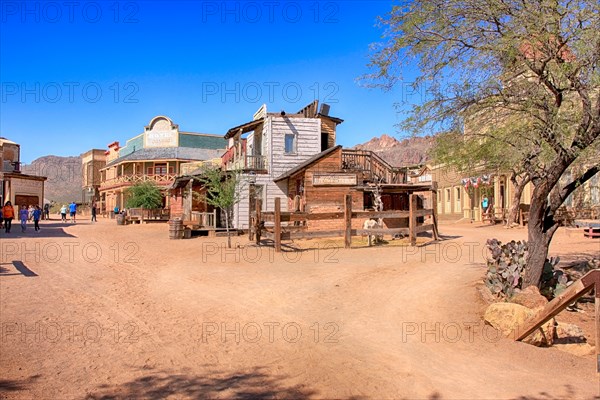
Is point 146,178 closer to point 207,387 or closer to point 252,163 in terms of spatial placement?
point 252,163

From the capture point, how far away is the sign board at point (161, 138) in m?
47.8

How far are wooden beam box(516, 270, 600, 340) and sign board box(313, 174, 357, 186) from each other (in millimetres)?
14463

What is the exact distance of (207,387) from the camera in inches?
200

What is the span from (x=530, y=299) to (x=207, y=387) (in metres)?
5.61

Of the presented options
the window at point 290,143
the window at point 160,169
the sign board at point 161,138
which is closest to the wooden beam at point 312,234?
the window at point 290,143

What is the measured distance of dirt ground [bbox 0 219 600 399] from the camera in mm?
5156

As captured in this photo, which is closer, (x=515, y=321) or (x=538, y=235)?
(x=515, y=321)

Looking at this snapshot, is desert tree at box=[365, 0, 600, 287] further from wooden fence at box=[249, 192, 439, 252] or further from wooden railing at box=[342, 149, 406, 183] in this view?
wooden railing at box=[342, 149, 406, 183]

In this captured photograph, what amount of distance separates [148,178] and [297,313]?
39648 mm

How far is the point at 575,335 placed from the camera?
717 centimetres

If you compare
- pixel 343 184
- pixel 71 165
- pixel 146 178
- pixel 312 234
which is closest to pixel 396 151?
pixel 146 178

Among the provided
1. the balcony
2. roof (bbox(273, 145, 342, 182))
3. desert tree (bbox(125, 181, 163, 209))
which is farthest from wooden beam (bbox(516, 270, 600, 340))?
desert tree (bbox(125, 181, 163, 209))

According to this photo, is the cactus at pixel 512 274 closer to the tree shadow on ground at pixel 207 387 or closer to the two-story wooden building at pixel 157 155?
the tree shadow on ground at pixel 207 387

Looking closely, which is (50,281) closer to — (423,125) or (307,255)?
(307,255)
